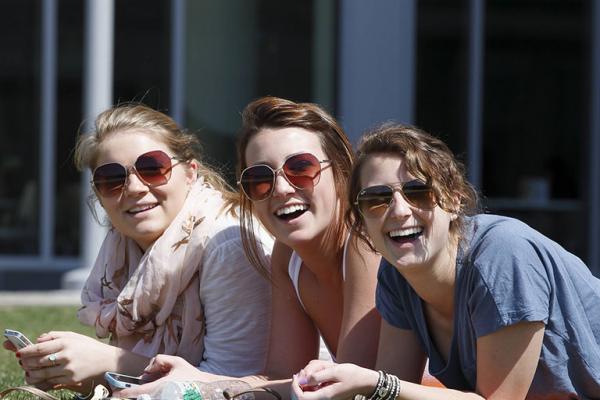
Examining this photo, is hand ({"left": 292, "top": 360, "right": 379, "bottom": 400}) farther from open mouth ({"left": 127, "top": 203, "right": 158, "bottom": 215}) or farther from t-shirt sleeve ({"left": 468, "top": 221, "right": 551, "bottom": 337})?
open mouth ({"left": 127, "top": 203, "right": 158, "bottom": 215})

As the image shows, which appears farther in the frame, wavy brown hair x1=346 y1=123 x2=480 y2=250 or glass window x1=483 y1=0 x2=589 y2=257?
glass window x1=483 y1=0 x2=589 y2=257

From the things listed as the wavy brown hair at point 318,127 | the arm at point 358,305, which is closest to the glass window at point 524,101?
the wavy brown hair at point 318,127

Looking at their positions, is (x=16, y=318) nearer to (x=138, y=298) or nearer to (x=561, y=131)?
(x=138, y=298)

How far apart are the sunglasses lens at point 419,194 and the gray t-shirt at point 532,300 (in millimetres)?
132

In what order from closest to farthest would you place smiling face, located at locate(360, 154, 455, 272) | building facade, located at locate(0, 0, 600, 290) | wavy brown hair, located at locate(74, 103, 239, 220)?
smiling face, located at locate(360, 154, 455, 272)
wavy brown hair, located at locate(74, 103, 239, 220)
building facade, located at locate(0, 0, 600, 290)

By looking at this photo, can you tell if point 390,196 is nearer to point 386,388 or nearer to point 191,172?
point 386,388

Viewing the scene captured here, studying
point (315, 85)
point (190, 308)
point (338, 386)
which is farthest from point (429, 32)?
point (338, 386)

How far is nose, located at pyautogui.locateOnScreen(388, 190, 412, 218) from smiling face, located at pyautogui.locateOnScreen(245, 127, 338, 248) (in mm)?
404

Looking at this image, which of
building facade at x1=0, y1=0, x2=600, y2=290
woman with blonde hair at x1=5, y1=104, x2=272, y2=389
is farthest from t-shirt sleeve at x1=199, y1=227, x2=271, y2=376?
building facade at x1=0, y1=0, x2=600, y2=290

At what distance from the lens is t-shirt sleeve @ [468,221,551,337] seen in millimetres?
2529

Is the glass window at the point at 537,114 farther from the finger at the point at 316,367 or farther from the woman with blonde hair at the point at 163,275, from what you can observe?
the finger at the point at 316,367

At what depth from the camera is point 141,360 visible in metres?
3.36

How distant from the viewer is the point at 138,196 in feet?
11.1

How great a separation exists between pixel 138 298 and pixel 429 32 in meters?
6.93
